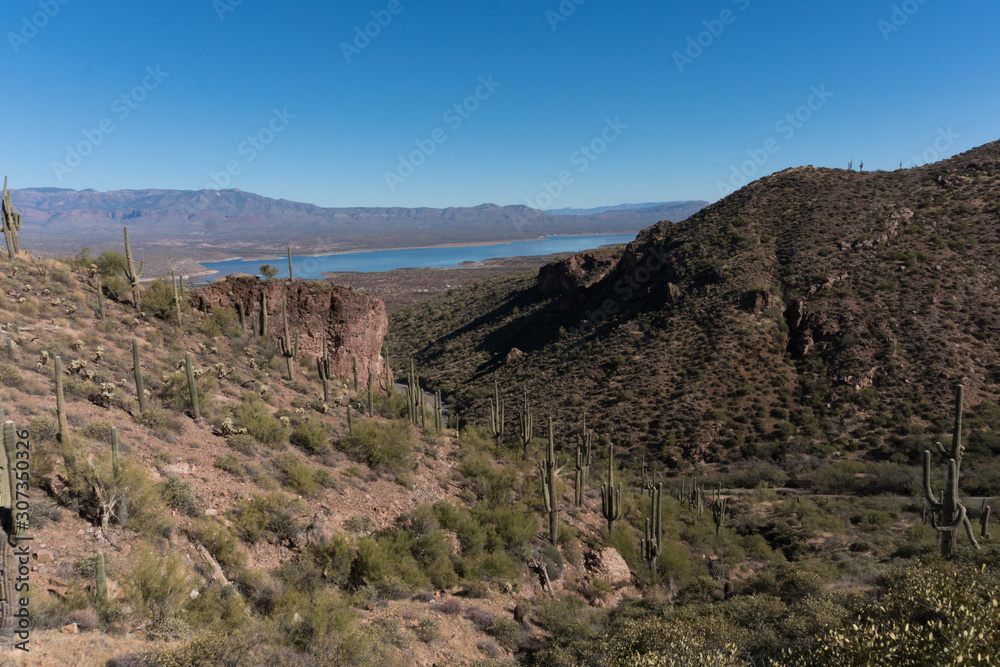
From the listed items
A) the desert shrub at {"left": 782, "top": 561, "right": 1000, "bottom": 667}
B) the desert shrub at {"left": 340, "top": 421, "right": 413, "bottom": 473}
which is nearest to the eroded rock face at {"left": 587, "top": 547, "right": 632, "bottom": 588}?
the desert shrub at {"left": 340, "top": 421, "right": 413, "bottom": 473}

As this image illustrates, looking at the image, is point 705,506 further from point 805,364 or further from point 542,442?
point 805,364

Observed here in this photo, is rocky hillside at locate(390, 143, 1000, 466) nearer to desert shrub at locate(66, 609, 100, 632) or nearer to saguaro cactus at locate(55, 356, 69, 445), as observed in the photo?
saguaro cactus at locate(55, 356, 69, 445)

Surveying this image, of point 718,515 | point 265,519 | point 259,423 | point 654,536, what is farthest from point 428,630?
point 718,515

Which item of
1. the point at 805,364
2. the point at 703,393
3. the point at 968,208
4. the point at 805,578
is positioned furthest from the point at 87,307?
the point at 968,208

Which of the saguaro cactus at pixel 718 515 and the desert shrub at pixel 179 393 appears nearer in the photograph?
the desert shrub at pixel 179 393

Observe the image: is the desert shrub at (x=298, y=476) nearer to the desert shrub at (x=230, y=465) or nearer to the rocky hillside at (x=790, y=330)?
the desert shrub at (x=230, y=465)

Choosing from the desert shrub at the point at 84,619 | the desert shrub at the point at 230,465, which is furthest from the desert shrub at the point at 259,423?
the desert shrub at the point at 84,619

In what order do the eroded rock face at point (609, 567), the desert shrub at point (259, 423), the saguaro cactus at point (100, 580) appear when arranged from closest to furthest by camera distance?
the saguaro cactus at point (100, 580) < the desert shrub at point (259, 423) < the eroded rock face at point (609, 567)

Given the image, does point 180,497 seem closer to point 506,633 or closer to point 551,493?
point 506,633
